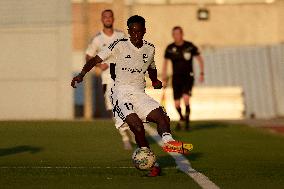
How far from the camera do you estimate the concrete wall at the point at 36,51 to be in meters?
30.0

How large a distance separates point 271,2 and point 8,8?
15739 millimetres

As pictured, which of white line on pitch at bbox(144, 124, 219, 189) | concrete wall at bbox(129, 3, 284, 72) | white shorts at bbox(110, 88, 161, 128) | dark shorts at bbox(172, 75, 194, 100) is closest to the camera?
white line on pitch at bbox(144, 124, 219, 189)

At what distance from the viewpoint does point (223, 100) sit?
30641mm

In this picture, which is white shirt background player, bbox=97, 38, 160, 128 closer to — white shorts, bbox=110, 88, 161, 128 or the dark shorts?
white shorts, bbox=110, 88, 161, 128

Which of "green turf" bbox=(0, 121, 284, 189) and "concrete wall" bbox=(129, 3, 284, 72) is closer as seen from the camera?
"green turf" bbox=(0, 121, 284, 189)

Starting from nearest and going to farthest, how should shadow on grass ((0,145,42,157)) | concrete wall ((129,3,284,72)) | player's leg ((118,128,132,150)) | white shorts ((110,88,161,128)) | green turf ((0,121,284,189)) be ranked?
green turf ((0,121,284,189)) → white shorts ((110,88,161,128)) → shadow on grass ((0,145,42,157)) → player's leg ((118,128,132,150)) → concrete wall ((129,3,284,72))

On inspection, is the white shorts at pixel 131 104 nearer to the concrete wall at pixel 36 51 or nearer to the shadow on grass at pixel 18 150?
the shadow on grass at pixel 18 150

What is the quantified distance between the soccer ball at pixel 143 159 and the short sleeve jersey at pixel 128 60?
2.66ft

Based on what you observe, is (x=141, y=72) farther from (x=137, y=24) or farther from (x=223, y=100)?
(x=223, y=100)

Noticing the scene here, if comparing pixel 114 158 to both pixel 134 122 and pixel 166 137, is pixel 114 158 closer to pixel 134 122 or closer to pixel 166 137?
pixel 134 122

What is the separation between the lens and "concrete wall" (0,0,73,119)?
30.0m

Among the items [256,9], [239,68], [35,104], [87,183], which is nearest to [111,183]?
[87,183]

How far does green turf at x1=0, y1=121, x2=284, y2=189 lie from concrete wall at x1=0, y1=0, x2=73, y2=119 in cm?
664

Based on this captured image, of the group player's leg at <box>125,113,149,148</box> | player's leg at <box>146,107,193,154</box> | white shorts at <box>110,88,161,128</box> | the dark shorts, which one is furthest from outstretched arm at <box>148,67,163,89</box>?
the dark shorts
